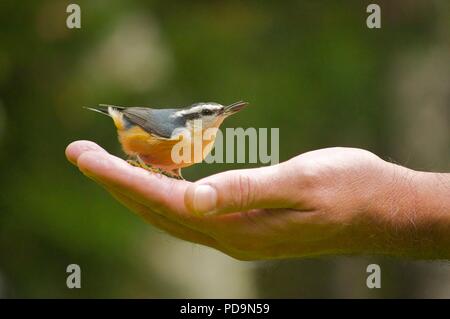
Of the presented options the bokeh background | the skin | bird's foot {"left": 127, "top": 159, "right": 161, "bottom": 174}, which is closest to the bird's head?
bird's foot {"left": 127, "top": 159, "right": 161, "bottom": 174}

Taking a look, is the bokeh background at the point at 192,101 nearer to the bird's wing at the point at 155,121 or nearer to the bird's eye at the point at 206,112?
the bird's wing at the point at 155,121

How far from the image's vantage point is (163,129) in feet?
9.27

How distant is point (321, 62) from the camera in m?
5.68

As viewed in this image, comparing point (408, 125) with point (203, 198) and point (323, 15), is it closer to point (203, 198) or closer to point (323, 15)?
point (323, 15)

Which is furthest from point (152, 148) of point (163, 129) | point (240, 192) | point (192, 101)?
point (192, 101)

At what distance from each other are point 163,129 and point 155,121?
5cm

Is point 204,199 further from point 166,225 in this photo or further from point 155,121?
point 155,121

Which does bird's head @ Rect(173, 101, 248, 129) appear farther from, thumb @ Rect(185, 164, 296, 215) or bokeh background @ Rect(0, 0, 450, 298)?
bokeh background @ Rect(0, 0, 450, 298)

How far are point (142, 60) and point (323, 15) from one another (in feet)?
4.45

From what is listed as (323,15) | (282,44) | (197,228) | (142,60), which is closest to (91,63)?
(142,60)

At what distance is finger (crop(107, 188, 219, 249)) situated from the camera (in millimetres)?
2660

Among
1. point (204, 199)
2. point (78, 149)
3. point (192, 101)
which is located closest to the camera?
point (204, 199)

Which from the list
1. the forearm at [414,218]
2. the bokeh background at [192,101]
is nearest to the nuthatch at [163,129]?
the forearm at [414,218]
